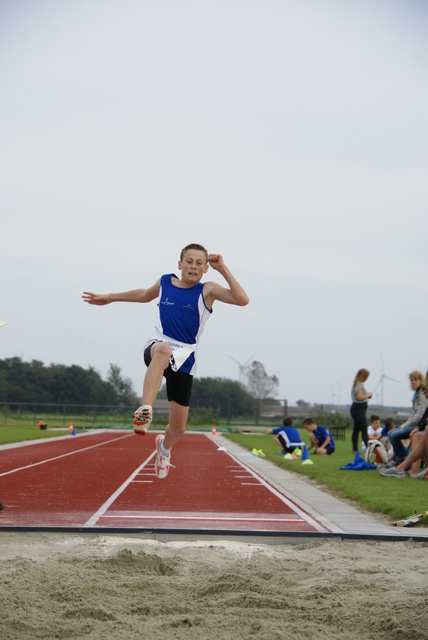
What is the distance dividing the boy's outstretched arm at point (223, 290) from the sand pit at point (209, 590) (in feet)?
6.14

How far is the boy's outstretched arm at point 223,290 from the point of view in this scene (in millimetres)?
5172

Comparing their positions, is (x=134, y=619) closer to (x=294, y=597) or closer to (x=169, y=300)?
(x=294, y=597)

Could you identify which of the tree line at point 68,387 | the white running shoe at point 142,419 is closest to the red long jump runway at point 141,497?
the white running shoe at point 142,419

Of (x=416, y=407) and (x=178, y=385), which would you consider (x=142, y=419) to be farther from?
(x=416, y=407)

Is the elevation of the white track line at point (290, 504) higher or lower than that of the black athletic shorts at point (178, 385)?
lower

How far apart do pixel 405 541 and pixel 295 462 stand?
10284mm

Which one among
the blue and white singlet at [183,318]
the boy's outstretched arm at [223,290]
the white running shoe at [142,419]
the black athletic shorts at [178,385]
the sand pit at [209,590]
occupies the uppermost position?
the boy's outstretched arm at [223,290]

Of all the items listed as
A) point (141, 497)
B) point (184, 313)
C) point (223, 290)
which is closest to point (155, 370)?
point (184, 313)

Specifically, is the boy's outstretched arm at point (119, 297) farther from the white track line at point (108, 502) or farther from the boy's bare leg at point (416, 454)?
A: the boy's bare leg at point (416, 454)

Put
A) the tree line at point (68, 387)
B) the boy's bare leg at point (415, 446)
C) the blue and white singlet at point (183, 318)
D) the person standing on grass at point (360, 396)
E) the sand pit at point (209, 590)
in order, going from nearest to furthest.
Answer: the sand pit at point (209, 590)
the blue and white singlet at point (183, 318)
the boy's bare leg at point (415, 446)
the person standing on grass at point (360, 396)
the tree line at point (68, 387)

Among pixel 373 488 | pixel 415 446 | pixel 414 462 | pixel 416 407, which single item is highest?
pixel 416 407

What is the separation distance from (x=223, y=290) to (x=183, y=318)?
350 millimetres

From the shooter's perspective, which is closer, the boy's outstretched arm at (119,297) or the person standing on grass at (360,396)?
the boy's outstretched arm at (119,297)

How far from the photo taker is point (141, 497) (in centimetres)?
1044
